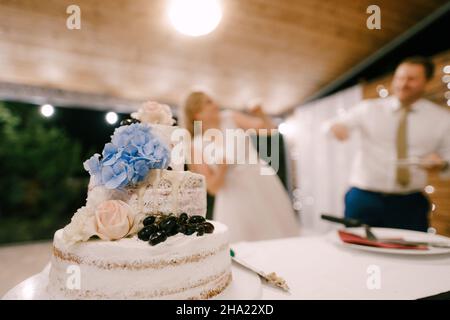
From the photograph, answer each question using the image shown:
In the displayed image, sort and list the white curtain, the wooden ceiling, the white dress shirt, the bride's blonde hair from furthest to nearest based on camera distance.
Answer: the white curtain, the wooden ceiling, the bride's blonde hair, the white dress shirt

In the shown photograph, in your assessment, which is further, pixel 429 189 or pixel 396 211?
pixel 429 189

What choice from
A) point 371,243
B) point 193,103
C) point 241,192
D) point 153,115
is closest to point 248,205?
point 241,192

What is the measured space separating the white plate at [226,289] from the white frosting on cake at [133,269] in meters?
0.03

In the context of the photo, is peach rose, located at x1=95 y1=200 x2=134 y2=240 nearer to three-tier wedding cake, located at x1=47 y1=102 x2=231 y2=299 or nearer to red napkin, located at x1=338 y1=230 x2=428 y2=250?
three-tier wedding cake, located at x1=47 y1=102 x2=231 y2=299

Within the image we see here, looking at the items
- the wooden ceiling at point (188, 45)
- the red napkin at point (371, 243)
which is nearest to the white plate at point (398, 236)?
the red napkin at point (371, 243)

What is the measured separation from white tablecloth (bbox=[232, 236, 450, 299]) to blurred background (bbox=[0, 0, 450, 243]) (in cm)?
59

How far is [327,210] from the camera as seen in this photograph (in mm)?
5273

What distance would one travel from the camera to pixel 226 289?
0.69 m

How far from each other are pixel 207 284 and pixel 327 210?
506 cm

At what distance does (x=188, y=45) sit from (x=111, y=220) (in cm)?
320

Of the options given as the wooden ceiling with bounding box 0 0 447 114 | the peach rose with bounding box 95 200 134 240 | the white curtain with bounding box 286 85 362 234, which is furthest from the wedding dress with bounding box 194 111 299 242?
the white curtain with bounding box 286 85 362 234

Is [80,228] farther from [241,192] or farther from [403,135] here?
[403,135]

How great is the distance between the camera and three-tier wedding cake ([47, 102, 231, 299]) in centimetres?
61

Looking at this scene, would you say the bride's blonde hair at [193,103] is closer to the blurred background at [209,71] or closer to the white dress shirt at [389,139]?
the blurred background at [209,71]
